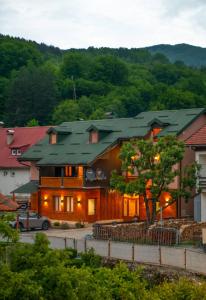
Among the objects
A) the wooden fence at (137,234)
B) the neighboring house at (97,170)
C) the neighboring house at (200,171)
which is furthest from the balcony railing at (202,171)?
the wooden fence at (137,234)

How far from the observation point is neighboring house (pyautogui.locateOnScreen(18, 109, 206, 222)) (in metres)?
51.7

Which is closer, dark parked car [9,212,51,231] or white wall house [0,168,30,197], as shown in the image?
dark parked car [9,212,51,231]

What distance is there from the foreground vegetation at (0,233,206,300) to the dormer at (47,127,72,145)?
38.7 meters

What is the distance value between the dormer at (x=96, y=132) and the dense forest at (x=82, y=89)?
136ft

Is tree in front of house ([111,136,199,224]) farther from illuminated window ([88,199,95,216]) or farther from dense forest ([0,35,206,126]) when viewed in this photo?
dense forest ([0,35,206,126])

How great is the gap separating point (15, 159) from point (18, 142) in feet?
12.4

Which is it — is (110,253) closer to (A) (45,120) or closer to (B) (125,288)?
(B) (125,288)

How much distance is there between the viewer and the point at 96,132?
54.9 metres

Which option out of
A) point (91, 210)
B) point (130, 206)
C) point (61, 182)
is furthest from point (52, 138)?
point (130, 206)

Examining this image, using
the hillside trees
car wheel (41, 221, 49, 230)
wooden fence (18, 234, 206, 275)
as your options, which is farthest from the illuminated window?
the hillside trees

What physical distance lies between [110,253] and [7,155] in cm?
3484

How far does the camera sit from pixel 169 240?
1460 inches

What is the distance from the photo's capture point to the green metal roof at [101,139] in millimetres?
52156

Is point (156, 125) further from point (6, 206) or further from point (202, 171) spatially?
point (6, 206)
